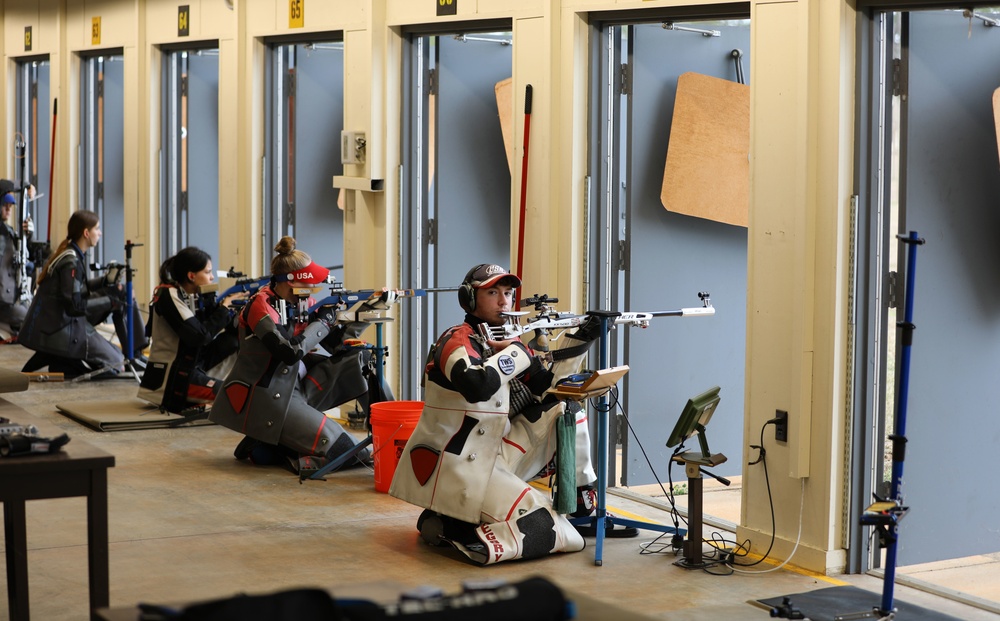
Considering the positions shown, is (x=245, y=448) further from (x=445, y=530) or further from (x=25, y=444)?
(x=25, y=444)

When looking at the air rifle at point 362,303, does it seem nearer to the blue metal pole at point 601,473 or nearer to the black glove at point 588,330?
the black glove at point 588,330

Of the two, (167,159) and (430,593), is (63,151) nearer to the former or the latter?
(167,159)

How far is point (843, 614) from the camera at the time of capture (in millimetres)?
4551

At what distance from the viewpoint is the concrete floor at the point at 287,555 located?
4797 millimetres

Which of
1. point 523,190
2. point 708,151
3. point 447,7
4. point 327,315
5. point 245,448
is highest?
→ point 447,7

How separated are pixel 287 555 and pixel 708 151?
3159 mm

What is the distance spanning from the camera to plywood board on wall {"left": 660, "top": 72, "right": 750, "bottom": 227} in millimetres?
6801

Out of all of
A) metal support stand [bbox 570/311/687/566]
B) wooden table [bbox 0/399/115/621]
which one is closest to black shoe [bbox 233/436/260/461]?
metal support stand [bbox 570/311/687/566]

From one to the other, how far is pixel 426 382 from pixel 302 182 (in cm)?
416

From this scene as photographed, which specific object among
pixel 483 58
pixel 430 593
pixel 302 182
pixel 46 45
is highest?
→ pixel 46 45

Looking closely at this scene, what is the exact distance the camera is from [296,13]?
28.3 ft

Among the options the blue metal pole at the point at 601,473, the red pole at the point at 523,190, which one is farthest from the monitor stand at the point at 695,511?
the red pole at the point at 523,190

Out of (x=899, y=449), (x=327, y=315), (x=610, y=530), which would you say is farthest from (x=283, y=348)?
(x=899, y=449)

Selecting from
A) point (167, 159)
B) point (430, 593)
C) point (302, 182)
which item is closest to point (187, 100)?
point (167, 159)
